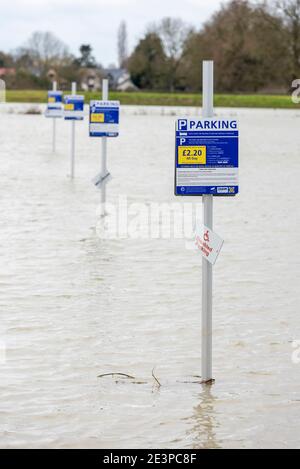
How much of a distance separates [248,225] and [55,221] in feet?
8.99

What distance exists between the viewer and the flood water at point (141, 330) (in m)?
6.96

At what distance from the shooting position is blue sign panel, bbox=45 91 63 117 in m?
28.8

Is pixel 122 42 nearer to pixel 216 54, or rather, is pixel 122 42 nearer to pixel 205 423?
pixel 216 54

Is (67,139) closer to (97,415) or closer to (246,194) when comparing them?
(246,194)

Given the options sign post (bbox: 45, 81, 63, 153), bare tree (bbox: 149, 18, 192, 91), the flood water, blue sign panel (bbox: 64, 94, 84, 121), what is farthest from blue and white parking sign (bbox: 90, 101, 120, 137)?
bare tree (bbox: 149, 18, 192, 91)

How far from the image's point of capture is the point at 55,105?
2916 cm

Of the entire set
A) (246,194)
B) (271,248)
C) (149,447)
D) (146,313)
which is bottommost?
(149,447)

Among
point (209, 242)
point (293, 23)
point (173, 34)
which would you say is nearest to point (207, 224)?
point (209, 242)

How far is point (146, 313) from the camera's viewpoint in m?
10.3

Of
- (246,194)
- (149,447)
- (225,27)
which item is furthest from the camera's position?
(225,27)

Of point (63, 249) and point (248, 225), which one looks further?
point (248, 225)

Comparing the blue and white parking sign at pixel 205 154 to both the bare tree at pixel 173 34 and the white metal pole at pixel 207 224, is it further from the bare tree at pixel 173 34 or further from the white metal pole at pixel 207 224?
the bare tree at pixel 173 34

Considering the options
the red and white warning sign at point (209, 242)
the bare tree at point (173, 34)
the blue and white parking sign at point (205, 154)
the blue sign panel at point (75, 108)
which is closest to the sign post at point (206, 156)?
the blue and white parking sign at point (205, 154)

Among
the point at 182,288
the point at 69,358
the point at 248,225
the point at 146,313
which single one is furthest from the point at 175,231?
the point at 69,358
